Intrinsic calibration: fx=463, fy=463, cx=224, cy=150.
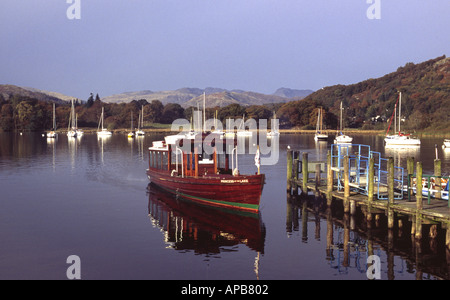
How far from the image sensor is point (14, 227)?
28.8m

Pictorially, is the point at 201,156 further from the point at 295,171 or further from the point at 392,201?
the point at 392,201

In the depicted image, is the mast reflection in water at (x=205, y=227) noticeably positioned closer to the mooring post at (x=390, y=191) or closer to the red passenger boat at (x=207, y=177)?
the red passenger boat at (x=207, y=177)

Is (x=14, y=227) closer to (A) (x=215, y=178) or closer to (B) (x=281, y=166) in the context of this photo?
(A) (x=215, y=178)

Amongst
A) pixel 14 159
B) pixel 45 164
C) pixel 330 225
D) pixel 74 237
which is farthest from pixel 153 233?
pixel 14 159

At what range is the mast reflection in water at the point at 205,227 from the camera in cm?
2475

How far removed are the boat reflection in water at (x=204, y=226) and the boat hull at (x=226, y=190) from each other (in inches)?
21.9

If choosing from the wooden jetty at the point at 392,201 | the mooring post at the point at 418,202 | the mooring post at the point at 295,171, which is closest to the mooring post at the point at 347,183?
the wooden jetty at the point at 392,201

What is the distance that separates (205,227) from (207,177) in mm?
4674

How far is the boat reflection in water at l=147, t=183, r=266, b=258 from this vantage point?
25.0m

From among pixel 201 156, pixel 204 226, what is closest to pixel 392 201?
pixel 204 226

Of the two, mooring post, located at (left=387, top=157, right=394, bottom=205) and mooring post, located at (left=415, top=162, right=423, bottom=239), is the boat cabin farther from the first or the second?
mooring post, located at (left=415, top=162, right=423, bottom=239)

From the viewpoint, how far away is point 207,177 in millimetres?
32125
